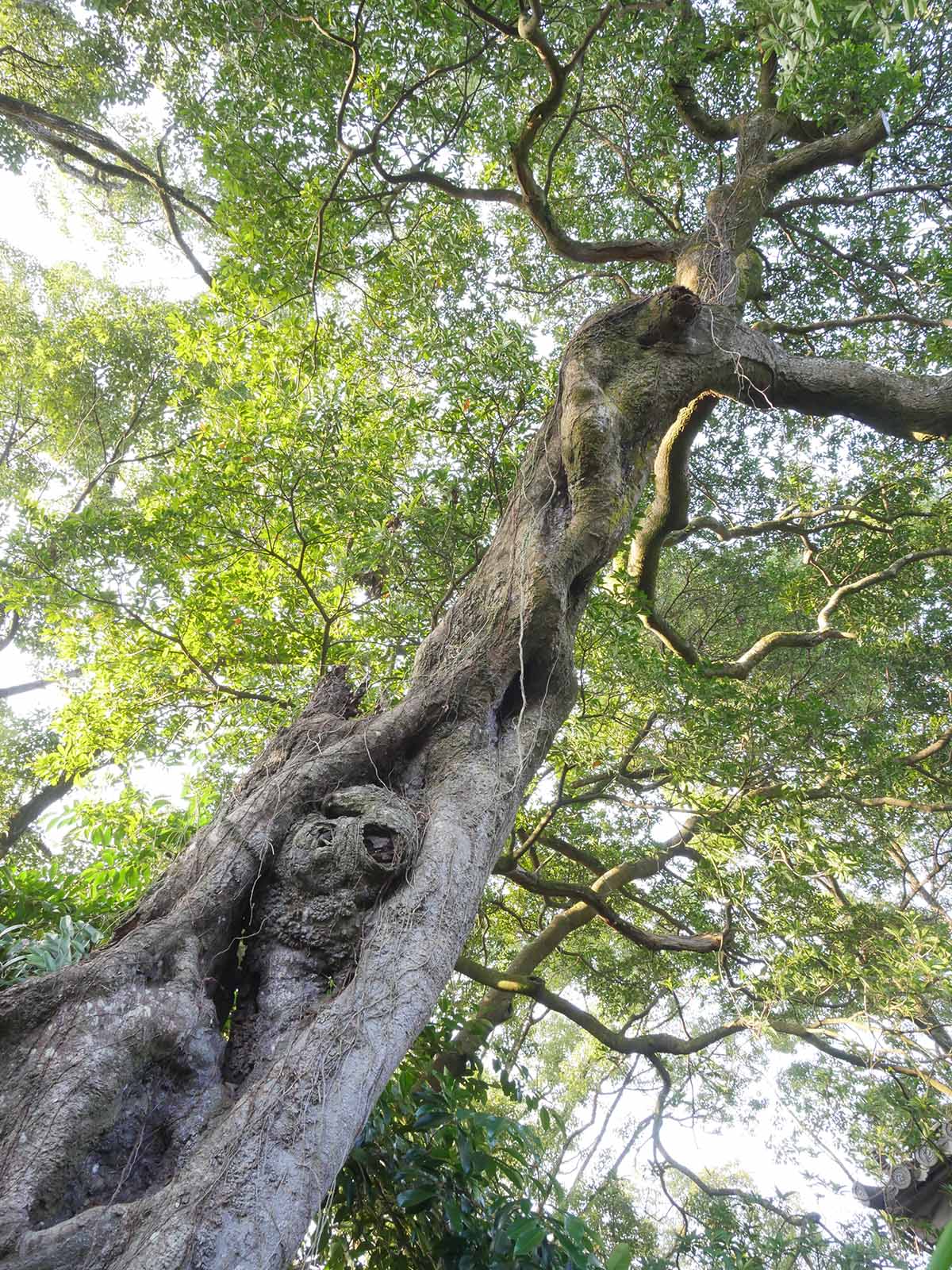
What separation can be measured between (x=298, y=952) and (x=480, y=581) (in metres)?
1.75

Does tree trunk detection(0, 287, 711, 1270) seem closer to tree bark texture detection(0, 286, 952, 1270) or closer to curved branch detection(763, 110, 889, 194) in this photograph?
tree bark texture detection(0, 286, 952, 1270)

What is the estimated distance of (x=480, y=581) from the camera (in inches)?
130

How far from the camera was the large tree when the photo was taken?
180 centimetres

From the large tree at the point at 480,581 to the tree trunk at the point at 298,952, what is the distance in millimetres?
11

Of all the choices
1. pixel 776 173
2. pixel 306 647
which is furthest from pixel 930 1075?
pixel 776 173

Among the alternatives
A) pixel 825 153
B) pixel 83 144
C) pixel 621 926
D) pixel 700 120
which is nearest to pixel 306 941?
pixel 621 926

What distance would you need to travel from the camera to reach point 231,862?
Answer: 218 cm

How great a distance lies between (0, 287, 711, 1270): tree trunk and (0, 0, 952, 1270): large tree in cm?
1

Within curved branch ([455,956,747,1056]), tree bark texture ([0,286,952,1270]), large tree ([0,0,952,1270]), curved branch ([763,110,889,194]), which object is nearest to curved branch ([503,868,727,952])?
large tree ([0,0,952,1270])

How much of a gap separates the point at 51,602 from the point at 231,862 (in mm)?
3721

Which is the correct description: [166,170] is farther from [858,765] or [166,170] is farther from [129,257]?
[858,765]

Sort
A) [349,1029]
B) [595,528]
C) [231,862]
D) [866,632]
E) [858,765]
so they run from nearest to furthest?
[349,1029], [231,862], [595,528], [858,765], [866,632]

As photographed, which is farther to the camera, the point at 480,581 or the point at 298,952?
A: the point at 480,581

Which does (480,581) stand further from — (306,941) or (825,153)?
(825,153)
